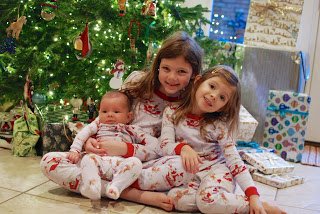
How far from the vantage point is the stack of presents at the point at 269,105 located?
2186 millimetres

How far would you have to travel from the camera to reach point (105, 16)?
2.28m

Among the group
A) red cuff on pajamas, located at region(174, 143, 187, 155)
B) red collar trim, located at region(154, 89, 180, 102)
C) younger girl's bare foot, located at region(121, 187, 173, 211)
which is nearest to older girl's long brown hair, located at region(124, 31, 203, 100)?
red collar trim, located at region(154, 89, 180, 102)

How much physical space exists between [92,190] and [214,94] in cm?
60

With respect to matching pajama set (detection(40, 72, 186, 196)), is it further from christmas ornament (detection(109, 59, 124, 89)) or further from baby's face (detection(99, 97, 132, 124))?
christmas ornament (detection(109, 59, 124, 89))

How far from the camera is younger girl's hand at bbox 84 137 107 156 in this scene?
1.72 meters

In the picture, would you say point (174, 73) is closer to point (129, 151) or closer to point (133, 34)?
point (129, 151)

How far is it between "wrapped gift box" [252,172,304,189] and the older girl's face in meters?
0.70

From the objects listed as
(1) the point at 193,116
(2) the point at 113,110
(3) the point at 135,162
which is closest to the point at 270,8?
(1) the point at 193,116

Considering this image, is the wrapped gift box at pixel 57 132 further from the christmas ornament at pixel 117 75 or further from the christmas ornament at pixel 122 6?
the christmas ornament at pixel 122 6

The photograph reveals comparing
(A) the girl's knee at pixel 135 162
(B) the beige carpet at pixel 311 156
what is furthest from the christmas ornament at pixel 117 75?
(B) the beige carpet at pixel 311 156

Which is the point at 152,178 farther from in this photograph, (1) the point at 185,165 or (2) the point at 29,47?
(2) the point at 29,47

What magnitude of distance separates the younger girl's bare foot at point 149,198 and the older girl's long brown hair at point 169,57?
47 centimetres

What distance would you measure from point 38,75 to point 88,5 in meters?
0.47

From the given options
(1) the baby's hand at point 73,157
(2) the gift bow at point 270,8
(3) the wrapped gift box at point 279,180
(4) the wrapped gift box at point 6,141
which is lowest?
(3) the wrapped gift box at point 279,180
